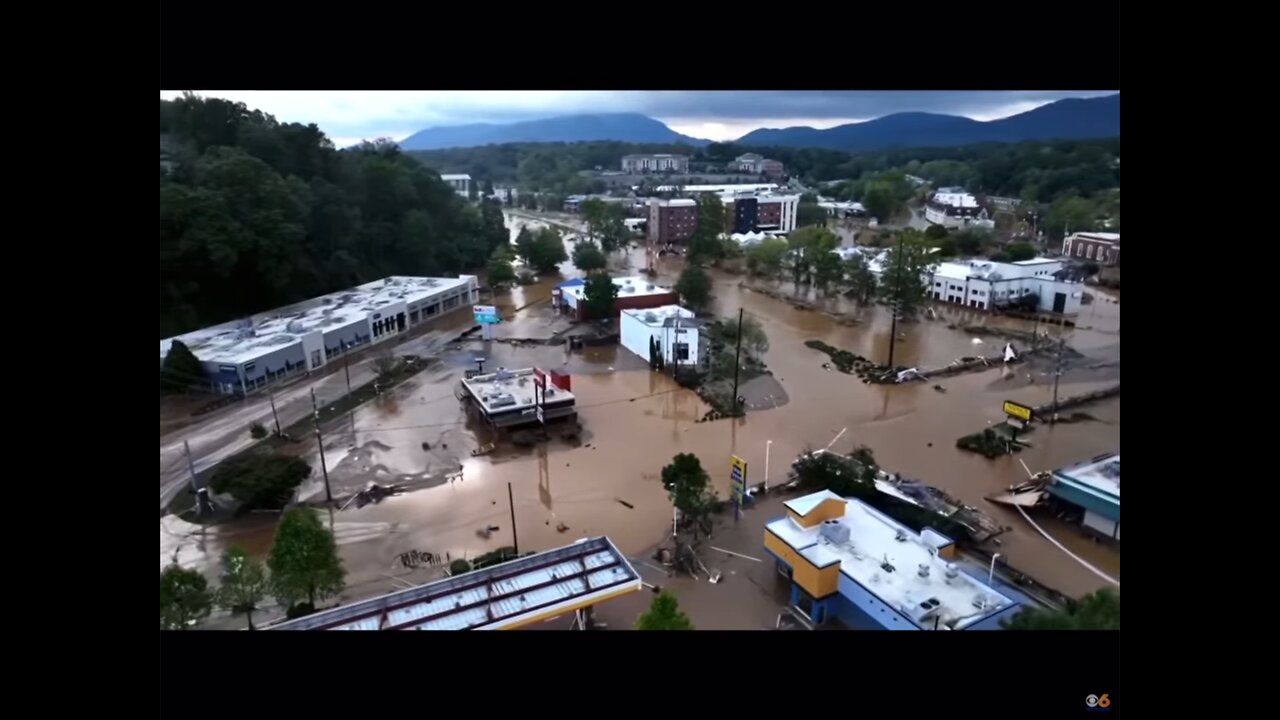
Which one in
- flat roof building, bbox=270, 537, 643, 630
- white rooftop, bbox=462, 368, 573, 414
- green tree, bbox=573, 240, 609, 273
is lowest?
flat roof building, bbox=270, 537, 643, 630

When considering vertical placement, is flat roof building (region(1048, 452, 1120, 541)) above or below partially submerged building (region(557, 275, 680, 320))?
A: below

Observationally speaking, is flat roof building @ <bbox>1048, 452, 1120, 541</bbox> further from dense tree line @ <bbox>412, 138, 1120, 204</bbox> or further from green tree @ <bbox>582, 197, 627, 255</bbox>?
dense tree line @ <bbox>412, 138, 1120, 204</bbox>

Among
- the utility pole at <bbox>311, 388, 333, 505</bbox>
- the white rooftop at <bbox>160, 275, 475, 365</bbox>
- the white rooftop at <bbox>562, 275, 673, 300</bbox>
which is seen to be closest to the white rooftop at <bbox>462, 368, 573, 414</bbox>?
the utility pole at <bbox>311, 388, 333, 505</bbox>

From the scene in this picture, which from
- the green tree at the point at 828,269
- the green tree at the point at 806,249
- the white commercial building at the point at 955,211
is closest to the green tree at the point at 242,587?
the green tree at the point at 828,269

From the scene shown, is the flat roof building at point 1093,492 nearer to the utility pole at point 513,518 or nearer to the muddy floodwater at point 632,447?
the muddy floodwater at point 632,447

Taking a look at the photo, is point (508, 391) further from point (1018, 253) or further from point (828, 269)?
point (1018, 253)

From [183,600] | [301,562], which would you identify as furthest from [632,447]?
[183,600]
